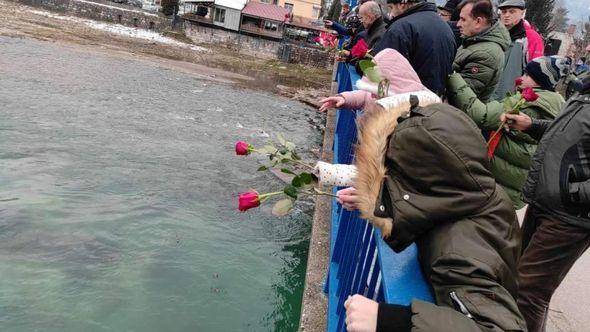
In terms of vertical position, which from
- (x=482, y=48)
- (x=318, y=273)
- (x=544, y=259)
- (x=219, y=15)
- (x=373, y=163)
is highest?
(x=219, y=15)

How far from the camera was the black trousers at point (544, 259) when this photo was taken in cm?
279

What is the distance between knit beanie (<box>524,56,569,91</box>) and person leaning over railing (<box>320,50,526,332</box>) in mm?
1812

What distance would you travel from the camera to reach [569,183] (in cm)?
271

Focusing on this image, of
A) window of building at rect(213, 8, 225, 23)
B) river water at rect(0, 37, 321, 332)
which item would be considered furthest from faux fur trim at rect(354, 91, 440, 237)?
window of building at rect(213, 8, 225, 23)

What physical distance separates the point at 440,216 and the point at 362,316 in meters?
0.41

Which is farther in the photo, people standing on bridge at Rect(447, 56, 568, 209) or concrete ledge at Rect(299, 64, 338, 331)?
concrete ledge at Rect(299, 64, 338, 331)

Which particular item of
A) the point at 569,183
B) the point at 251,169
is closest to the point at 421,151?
the point at 569,183

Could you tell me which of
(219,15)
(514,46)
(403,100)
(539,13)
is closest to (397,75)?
(403,100)

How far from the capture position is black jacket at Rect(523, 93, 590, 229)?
106 inches

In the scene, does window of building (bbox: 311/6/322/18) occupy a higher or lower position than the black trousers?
higher

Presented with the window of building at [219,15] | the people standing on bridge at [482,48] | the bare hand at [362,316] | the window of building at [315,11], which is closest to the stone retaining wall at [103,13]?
the window of building at [219,15]

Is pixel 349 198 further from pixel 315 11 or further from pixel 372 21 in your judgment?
pixel 315 11

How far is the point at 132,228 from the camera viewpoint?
18.9 ft

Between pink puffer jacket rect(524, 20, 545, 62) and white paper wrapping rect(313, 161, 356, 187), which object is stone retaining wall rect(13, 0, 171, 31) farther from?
white paper wrapping rect(313, 161, 356, 187)
